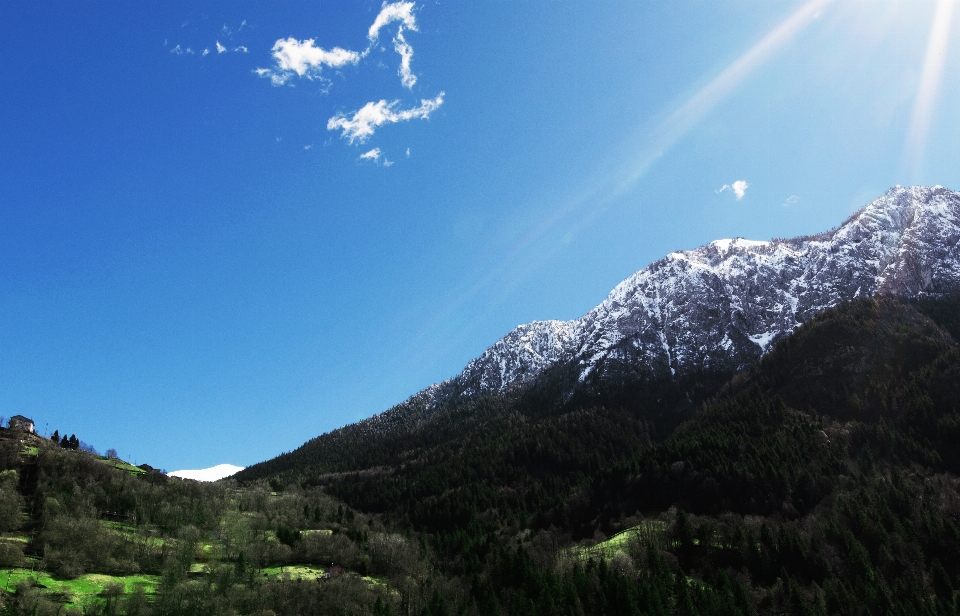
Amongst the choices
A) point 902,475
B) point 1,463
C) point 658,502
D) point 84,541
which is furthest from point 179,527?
point 902,475

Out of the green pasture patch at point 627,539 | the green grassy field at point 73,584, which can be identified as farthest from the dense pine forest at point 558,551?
the green pasture patch at point 627,539

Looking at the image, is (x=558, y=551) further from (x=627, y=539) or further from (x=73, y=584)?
(x=73, y=584)

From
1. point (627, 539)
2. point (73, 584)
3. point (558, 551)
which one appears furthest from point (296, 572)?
point (627, 539)

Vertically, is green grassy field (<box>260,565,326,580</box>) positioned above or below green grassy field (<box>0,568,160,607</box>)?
below

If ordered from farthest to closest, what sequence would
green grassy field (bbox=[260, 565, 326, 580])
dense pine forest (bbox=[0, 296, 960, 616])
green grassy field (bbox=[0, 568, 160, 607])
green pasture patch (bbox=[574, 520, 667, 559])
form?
green pasture patch (bbox=[574, 520, 667, 559])
green grassy field (bbox=[260, 565, 326, 580])
dense pine forest (bbox=[0, 296, 960, 616])
green grassy field (bbox=[0, 568, 160, 607])

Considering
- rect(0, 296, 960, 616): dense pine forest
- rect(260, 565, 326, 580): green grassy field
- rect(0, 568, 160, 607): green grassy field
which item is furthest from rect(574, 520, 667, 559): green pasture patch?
rect(0, 568, 160, 607): green grassy field

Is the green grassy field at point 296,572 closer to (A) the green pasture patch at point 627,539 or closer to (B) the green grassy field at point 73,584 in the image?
(B) the green grassy field at point 73,584

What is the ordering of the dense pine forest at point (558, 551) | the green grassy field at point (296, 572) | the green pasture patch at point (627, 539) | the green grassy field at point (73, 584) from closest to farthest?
the green grassy field at point (73, 584) < the dense pine forest at point (558, 551) < the green grassy field at point (296, 572) < the green pasture patch at point (627, 539)

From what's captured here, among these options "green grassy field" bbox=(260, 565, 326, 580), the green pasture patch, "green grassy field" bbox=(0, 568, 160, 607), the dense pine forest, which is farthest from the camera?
the green pasture patch

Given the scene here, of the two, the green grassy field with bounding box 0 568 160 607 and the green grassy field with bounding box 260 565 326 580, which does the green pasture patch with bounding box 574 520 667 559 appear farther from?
the green grassy field with bounding box 0 568 160 607

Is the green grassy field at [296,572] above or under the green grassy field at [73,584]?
under

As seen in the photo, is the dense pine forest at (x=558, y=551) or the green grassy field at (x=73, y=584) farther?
the dense pine forest at (x=558, y=551)

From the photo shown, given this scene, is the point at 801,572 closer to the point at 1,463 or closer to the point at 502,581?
the point at 502,581

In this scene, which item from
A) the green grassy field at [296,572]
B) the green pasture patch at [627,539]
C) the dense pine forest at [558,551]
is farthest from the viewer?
the green pasture patch at [627,539]
